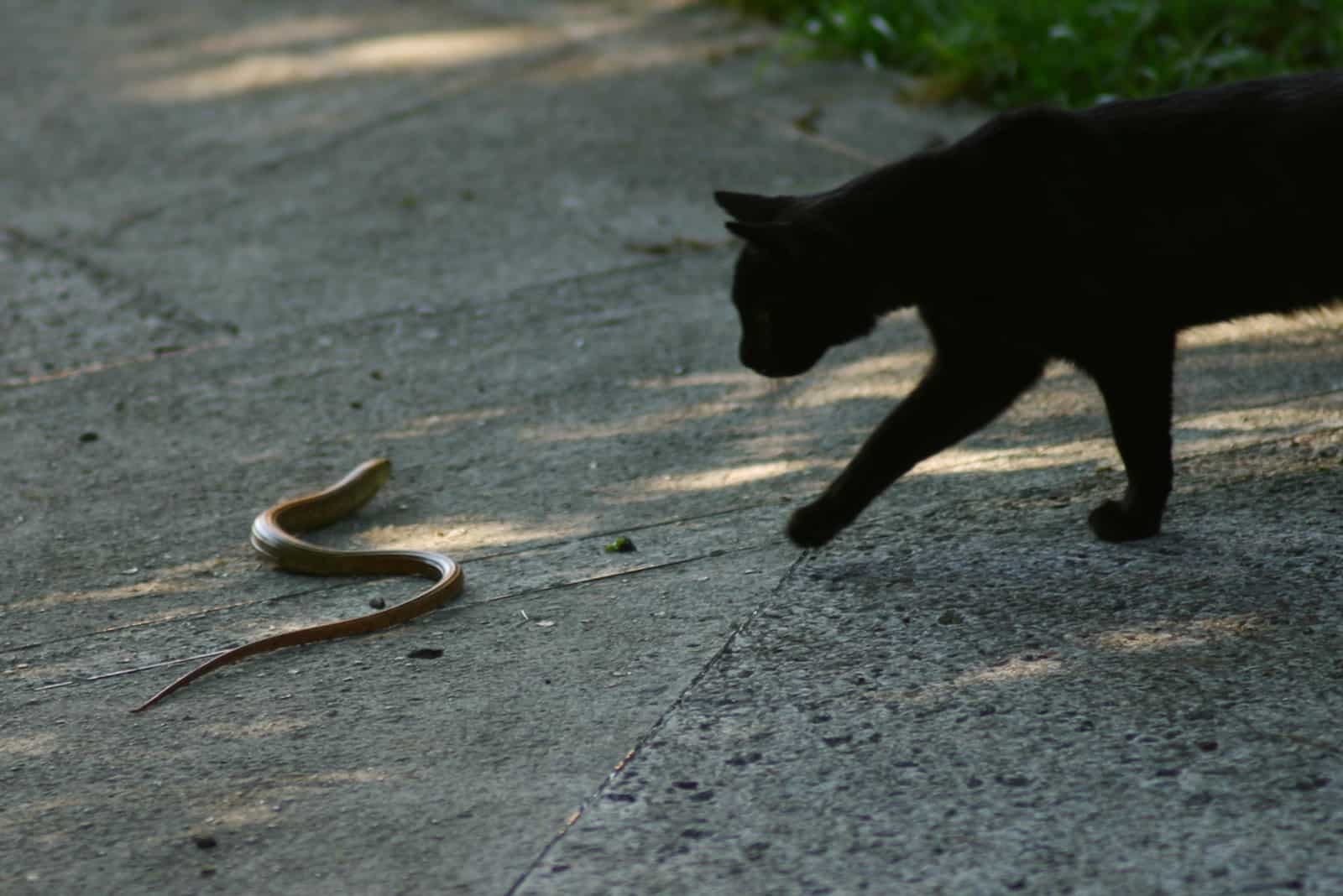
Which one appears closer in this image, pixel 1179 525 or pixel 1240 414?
pixel 1179 525

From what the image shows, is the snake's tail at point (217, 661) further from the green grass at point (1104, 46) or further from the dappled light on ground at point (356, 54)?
the dappled light on ground at point (356, 54)

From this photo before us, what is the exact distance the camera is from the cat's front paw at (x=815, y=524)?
3627 millimetres

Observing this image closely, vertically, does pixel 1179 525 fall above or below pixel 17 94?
below

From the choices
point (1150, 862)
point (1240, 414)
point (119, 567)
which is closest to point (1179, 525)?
point (1240, 414)

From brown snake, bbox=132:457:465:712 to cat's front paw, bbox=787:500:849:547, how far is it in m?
0.80

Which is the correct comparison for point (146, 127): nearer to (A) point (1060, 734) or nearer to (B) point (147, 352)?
(B) point (147, 352)

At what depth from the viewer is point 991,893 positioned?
239cm

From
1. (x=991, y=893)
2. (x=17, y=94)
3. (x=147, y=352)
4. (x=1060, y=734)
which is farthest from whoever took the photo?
(x=17, y=94)

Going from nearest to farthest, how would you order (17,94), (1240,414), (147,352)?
(1240,414), (147,352), (17,94)

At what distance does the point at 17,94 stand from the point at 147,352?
13.7 feet

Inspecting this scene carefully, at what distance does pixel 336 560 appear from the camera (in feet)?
13.0

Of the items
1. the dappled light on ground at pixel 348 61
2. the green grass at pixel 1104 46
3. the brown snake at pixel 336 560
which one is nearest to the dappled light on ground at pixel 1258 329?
the green grass at pixel 1104 46

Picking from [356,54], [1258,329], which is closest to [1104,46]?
[1258,329]

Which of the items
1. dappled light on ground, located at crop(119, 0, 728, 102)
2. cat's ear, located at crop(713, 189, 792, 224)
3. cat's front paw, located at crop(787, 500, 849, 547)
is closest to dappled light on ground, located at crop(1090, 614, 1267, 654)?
cat's front paw, located at crop(787, 500, 849, 547)
